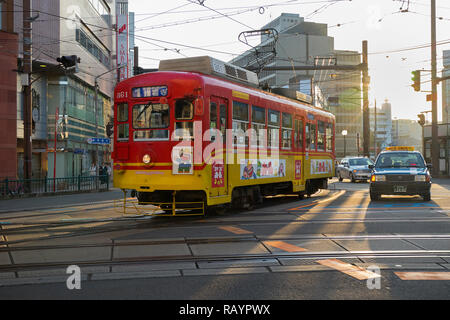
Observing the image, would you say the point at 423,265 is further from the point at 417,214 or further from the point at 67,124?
the point at 67,124

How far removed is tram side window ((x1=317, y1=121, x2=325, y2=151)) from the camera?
57.7 feet

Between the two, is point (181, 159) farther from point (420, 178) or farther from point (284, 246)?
point (420, 178)

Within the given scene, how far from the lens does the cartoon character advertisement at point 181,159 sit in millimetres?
10367

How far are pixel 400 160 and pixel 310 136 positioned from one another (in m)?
3.16

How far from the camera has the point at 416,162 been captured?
16.1 metres

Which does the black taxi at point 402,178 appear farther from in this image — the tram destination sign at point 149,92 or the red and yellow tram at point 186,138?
the tram destination sign at point 149,92

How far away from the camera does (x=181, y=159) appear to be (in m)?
10.4

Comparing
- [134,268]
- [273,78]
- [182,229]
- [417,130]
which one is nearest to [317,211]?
[182,229]

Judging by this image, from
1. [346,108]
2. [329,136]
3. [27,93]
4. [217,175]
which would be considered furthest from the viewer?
[346,108]

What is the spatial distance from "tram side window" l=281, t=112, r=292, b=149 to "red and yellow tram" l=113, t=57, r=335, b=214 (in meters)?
1.72

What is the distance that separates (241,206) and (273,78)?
8897cm

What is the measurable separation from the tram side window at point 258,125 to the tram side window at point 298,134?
8.34ft

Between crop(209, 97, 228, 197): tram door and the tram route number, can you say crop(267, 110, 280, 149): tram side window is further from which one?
the tram route number

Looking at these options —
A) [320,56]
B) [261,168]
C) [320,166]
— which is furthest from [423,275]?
[320,56]
